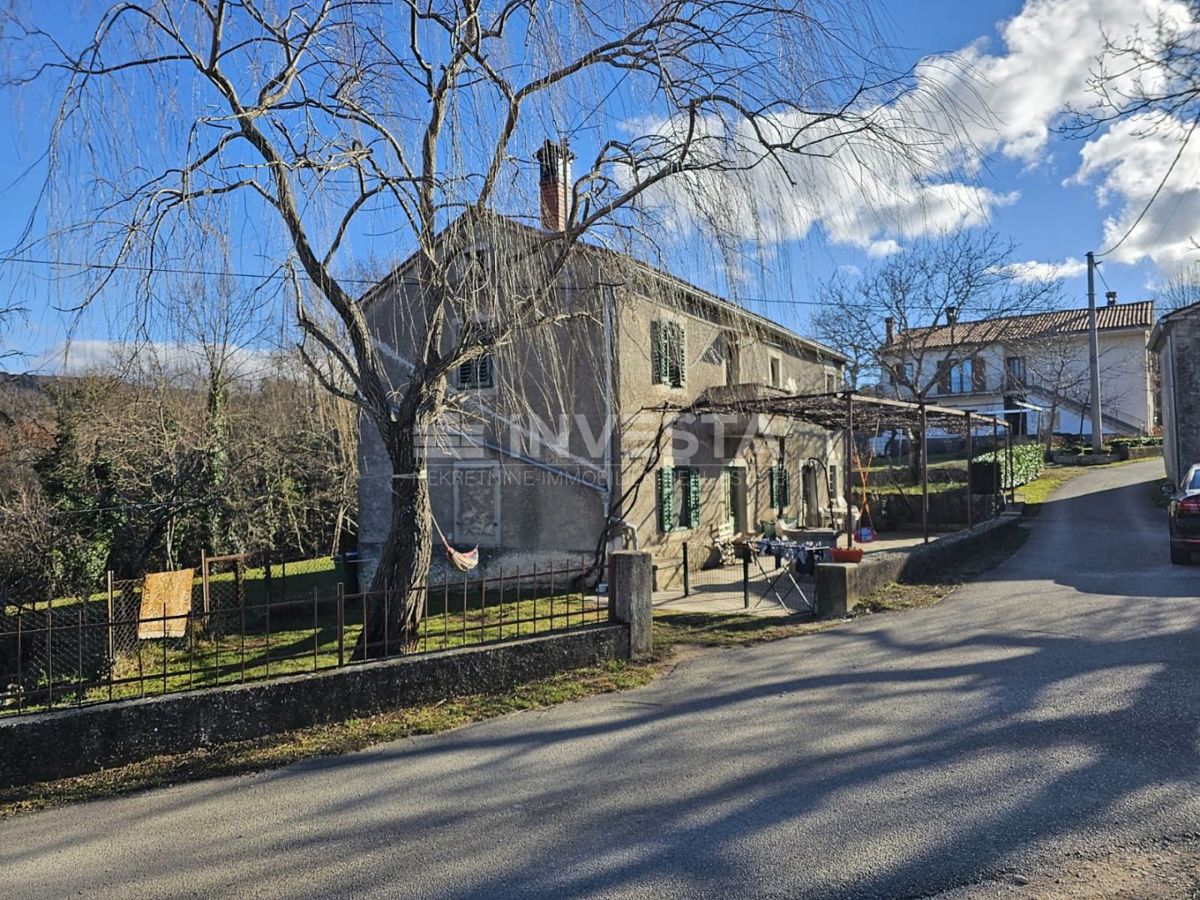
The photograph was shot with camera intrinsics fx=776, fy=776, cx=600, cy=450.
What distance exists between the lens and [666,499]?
586 inches

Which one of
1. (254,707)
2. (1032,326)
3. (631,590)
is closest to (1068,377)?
(1032,326)

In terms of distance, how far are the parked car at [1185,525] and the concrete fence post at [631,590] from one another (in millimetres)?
8588

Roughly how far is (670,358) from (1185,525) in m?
8.57

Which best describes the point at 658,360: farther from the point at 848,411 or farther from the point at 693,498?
the point at 848,411

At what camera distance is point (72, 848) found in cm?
418

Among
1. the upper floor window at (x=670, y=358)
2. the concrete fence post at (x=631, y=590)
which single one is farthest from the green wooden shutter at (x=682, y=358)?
the concrete fence post at (x=631, y=590)

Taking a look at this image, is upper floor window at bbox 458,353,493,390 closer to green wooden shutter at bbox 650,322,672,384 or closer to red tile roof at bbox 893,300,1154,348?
green wooden shutter at bbox 650,322,672,384

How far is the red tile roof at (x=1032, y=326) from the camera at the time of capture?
2845 centimetres

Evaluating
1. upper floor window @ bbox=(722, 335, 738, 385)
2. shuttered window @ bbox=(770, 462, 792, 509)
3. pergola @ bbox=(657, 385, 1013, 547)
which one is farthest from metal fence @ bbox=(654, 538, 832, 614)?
upper floor window @ bbox=(722, 335, 738, 385)

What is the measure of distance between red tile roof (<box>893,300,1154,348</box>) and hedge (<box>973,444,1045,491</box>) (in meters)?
4.17

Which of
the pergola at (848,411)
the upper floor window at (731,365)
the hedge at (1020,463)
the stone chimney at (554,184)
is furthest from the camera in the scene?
the hedge at (1020,463)

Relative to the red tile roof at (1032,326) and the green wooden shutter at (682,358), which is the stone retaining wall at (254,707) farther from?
the red tile roof at (1032,326)

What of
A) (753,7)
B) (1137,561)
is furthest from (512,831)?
(1137,561)

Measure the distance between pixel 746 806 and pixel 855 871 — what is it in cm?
82
